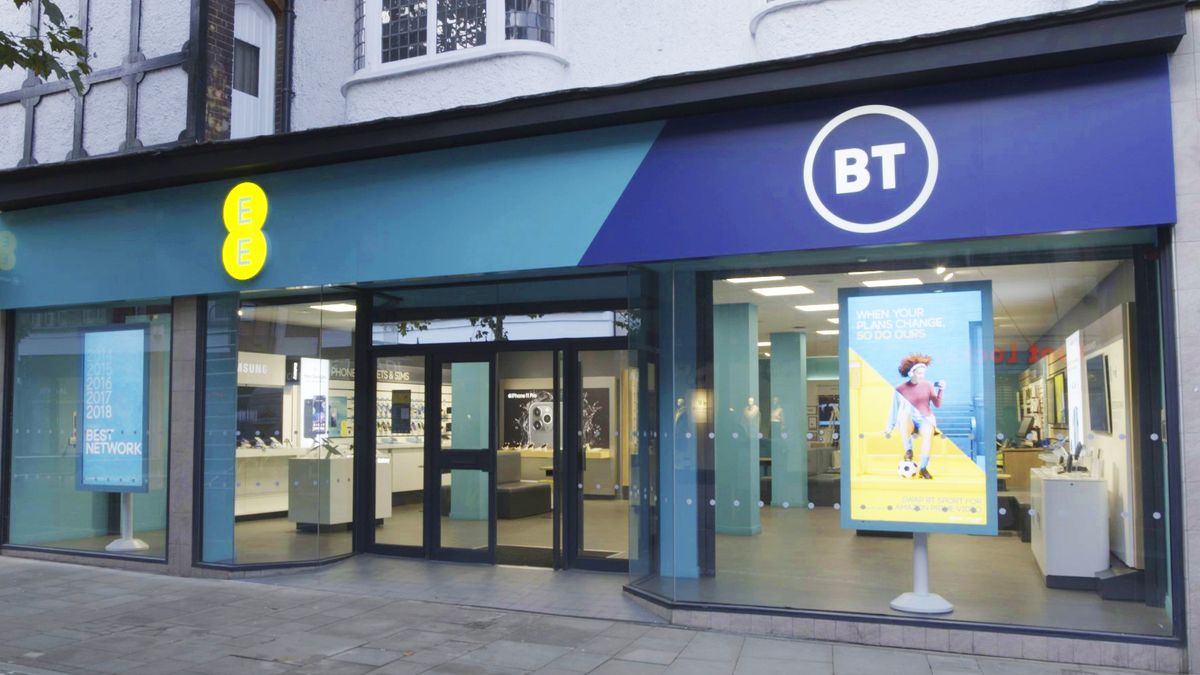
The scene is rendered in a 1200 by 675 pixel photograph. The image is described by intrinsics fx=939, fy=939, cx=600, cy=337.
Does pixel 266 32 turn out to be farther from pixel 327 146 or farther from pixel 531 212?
pixel 531 212

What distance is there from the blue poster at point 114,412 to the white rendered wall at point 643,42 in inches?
143

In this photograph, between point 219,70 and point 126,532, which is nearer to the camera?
point 219,70

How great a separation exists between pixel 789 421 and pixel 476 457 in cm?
390

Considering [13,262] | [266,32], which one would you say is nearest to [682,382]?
[266,32]

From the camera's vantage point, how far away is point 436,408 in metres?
10.7

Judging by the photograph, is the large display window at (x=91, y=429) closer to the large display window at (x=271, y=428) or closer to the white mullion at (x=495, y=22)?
the large display window at (x=271, y=428)

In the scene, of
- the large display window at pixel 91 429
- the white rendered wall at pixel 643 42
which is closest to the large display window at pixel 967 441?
the white rendered wall at pixel 643 42

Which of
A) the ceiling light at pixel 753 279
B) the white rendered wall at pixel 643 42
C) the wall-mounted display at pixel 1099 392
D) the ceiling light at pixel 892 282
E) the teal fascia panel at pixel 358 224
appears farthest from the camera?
the teal fascia panel at pixel 358 224

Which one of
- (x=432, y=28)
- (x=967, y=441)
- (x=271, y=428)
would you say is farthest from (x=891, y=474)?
(x=271, y=428)

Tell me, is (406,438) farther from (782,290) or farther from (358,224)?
(782,290)

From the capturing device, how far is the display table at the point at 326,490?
10.9 metres

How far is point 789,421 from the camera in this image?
8.02 meters

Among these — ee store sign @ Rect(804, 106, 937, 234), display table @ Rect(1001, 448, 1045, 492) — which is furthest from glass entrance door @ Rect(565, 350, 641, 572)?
display table @ Rect(1001, 448, 1045, 492)

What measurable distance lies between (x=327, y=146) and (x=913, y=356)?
5.89 meters
